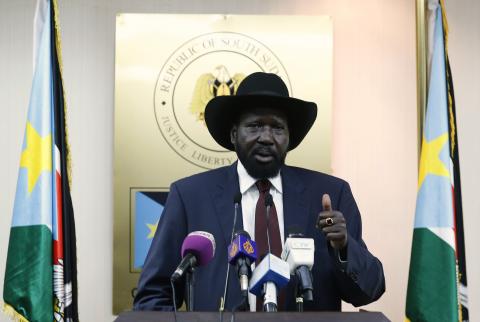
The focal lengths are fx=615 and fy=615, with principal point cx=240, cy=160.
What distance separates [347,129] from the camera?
3330 mm

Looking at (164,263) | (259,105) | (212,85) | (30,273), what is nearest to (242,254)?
(164,263)

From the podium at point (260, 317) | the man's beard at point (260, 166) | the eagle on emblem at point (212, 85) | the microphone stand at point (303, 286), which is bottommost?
the podium at point (260, 317)

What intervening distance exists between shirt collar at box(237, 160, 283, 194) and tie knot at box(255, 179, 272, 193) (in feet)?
0.04

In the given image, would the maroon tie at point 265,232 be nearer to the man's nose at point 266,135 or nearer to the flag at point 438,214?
the man's nose at point 266,135

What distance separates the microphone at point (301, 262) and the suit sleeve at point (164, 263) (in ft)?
1.58

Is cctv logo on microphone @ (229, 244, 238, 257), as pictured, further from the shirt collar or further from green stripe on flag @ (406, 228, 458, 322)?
green stripe on flag @ (406, 228, 458, 322)

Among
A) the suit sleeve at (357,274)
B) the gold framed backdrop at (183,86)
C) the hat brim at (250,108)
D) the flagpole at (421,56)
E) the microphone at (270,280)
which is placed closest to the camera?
the microphone at (270,280)

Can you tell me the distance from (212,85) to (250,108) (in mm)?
1097

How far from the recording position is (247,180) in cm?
220

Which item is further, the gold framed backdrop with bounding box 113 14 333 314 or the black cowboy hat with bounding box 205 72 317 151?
the gold framed backdrop with bounding box 113 14 333 314

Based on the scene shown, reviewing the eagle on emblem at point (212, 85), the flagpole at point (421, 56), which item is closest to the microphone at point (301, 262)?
the flagpole at point (421, 56)

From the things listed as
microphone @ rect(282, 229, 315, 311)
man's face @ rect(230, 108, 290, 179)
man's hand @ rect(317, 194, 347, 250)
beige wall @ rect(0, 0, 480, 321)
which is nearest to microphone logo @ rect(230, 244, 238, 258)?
microphone @ rect(282, 229, 315, 311)

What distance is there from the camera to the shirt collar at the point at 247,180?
2.19 metres

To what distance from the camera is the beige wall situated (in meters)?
3.31
